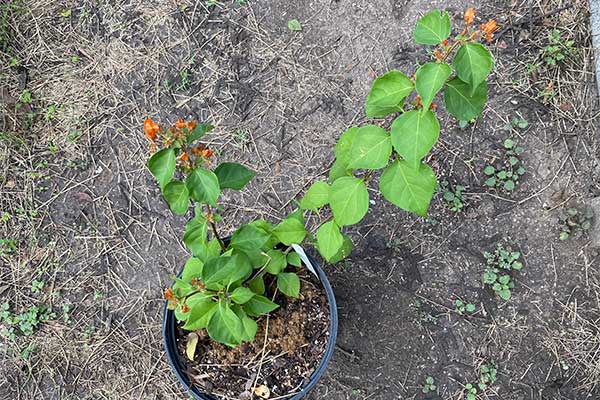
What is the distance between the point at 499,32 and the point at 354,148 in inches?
64.6

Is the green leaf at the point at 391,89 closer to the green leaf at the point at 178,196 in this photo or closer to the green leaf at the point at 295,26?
the green leaf at the point at 178,196

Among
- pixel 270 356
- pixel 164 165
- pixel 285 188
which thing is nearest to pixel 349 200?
pixel 164 165

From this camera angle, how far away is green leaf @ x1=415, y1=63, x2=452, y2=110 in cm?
120

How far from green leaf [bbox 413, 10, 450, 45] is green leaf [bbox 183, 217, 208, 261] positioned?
794 millimetres

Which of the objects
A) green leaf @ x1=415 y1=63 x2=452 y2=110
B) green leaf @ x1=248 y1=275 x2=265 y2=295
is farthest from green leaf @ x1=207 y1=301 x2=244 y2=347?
green leaf @ x1=415 y1=63 x2=452 y2=110

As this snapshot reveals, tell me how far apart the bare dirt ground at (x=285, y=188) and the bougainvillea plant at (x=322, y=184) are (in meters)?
0.72

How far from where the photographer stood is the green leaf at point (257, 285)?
1.83 meters

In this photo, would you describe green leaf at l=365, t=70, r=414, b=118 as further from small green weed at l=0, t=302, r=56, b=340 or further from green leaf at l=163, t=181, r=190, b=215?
small green weed at l=0, t=302, r=56, b=340

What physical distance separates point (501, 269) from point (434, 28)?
1480 mm

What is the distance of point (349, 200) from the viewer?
4.97ft

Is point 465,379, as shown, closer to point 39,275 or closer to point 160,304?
point 160,304

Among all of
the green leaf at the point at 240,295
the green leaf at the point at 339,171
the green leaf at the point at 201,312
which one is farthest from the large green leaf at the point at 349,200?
the green leaf at the point at 201,312

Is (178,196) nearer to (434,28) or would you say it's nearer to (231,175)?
(231,175)

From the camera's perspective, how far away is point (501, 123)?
8.39ft
